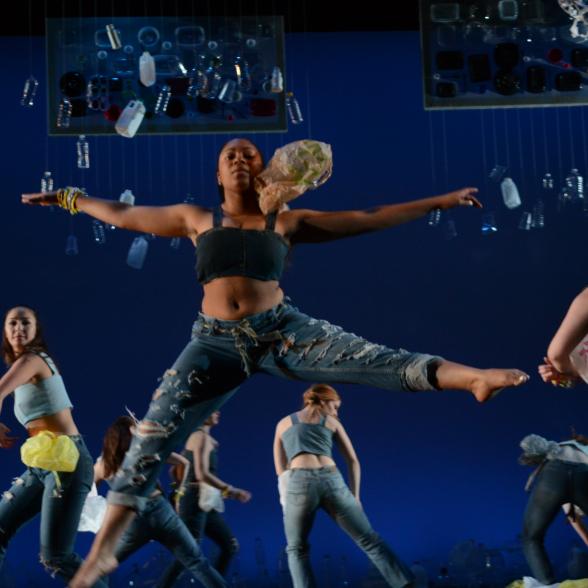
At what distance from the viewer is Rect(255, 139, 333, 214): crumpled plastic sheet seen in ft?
14.4

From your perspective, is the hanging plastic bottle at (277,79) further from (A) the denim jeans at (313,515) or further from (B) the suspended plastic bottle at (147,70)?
(A) the denim jeans at (313,515)

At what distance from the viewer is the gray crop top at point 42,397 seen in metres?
6.02

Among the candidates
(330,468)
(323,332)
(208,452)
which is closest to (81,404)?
(208,452)

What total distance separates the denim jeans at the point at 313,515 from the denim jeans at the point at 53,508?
4.94 ft

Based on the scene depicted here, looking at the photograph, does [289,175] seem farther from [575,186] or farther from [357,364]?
[575,186]

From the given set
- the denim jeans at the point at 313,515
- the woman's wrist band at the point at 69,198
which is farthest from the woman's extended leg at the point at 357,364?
the denim jeans at the point at 313,515

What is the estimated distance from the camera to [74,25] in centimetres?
865

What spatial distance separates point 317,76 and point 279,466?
3.80 meters

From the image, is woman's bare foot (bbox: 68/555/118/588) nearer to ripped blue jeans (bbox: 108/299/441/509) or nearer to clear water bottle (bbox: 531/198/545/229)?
ripped blue jeans (bbox: 108/299/441/509)

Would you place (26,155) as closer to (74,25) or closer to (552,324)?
(74,25)

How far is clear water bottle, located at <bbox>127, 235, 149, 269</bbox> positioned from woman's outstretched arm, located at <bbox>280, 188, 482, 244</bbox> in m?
4.66

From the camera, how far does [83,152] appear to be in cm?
928

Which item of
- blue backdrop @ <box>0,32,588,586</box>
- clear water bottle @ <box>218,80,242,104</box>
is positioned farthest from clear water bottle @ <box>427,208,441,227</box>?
clear water bottle @ <box>218,80,242,104</box>

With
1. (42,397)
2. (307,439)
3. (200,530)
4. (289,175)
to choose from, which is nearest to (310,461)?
(307,439)
